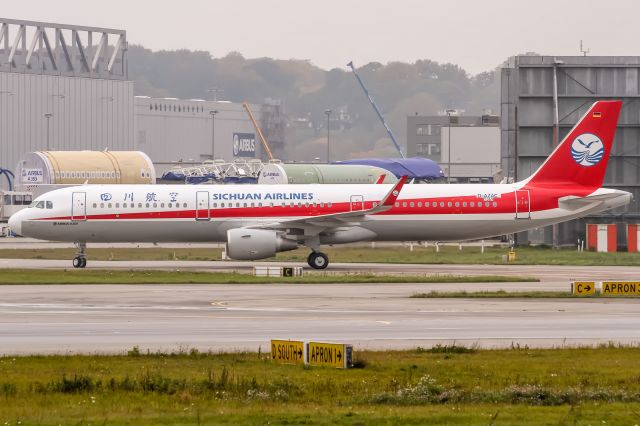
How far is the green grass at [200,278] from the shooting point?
47469mm

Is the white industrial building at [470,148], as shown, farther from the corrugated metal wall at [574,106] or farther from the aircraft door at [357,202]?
the aircraft door at [357,202]

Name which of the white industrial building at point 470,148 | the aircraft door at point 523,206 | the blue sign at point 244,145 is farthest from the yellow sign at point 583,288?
the blue sign at point 244,145

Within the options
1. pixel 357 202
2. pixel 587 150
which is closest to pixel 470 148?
pixel 587 150

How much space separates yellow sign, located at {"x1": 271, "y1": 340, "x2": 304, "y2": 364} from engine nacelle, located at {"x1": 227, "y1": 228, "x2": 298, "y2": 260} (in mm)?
30649

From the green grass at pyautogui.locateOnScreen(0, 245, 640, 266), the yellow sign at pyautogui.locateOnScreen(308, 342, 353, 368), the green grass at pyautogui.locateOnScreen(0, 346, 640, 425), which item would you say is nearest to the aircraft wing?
the green grass at pyautogui.locateOnScreen(0, 245, 640, 266)

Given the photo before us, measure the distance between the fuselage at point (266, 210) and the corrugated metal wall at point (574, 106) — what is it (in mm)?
16348

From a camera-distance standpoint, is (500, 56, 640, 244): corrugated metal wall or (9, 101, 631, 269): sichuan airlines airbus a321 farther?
(500, 56, 640, 244): corrugated metal wall

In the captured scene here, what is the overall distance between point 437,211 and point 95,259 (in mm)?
20031

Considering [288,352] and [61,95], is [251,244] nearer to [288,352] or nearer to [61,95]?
[288,352]

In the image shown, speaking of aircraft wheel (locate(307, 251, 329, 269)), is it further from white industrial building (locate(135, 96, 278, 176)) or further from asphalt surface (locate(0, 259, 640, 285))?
white industrial building (locate(135, 96, 278, 176))

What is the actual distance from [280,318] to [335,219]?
2282 cm

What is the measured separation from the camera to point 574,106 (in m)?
74.6

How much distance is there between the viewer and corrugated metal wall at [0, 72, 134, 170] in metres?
135

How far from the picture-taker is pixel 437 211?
58.0 meters
